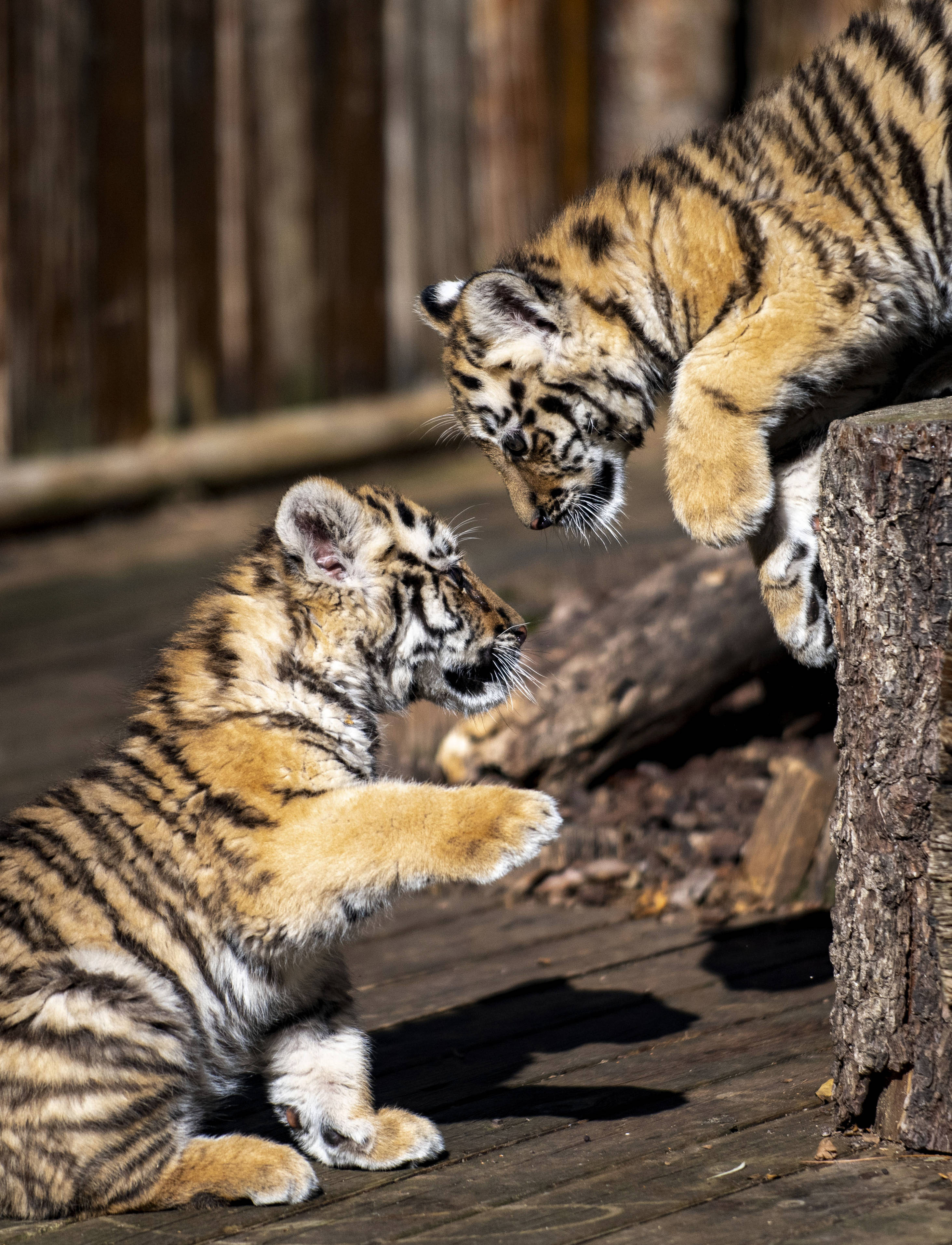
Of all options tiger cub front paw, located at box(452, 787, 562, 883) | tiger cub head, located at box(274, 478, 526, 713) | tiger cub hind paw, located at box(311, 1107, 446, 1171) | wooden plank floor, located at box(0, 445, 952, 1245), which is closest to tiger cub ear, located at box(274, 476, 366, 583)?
tiger cub head, located at box(274, 478, 526, 713)

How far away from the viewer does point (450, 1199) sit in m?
2.59

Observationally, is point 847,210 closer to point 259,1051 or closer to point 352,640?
point 352,640

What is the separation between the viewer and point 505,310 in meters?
3.73

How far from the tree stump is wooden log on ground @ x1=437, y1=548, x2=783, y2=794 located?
1902 millimetres

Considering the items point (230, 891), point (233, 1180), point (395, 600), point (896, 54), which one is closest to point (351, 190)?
point (896, 54)

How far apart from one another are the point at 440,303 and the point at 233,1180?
230 centimetres

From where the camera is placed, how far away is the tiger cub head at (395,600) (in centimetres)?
315

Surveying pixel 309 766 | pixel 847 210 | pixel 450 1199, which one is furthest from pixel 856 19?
pixel 450 1199

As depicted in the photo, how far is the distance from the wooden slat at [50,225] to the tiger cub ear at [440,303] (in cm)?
355

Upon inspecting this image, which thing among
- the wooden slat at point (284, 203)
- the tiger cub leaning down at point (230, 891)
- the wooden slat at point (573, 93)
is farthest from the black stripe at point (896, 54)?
the wooden slat at point (573, 93)

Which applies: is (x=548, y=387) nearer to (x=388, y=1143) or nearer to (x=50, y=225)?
(x=388, y=1143)

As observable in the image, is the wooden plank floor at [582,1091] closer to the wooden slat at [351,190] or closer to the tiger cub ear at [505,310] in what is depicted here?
the tiger cub ear at [505,310]

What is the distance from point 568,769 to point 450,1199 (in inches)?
83.5

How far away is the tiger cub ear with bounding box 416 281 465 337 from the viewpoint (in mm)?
4023
